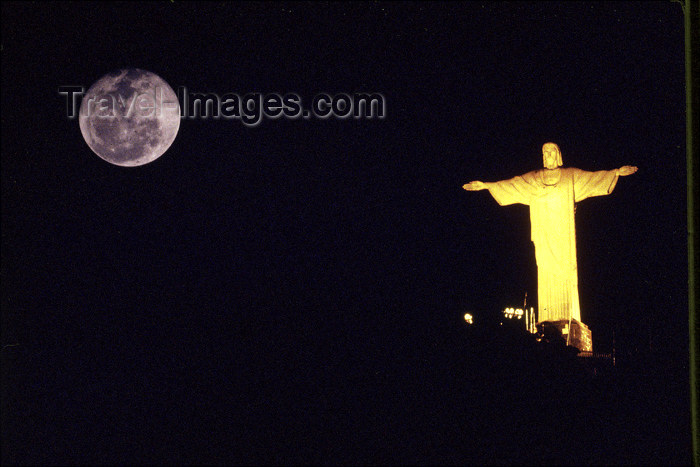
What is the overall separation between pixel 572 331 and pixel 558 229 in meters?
1.24

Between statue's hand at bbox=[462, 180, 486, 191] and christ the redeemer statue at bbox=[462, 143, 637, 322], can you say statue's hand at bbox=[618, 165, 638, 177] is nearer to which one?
christ the redeemer statue at bbox=[462, 143, 637, 322]

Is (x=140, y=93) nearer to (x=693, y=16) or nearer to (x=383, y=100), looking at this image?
(x=383, y=100)

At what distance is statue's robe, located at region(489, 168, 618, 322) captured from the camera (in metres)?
8.25

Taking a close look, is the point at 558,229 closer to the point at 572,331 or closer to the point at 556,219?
the point at 556,219

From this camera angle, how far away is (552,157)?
28.0 ft

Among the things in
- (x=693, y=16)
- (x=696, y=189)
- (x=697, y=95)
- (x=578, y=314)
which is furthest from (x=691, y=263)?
(x=578, y=314)

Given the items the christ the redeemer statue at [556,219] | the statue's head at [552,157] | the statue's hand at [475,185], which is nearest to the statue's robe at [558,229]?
the christ the redeemer statue at [556,219]

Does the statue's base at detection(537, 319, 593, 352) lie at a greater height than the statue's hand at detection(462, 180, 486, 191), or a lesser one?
lesser

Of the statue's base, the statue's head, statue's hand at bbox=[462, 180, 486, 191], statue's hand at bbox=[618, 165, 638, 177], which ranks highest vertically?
the statue's head

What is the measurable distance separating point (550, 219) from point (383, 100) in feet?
10.9

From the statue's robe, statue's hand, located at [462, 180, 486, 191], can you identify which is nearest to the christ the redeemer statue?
the statue's robe

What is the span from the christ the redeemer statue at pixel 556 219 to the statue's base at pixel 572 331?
0.15 metres

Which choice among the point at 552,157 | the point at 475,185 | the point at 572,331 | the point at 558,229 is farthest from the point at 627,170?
the point at 572,331

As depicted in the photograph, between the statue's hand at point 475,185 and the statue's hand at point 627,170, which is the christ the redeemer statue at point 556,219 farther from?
the statue's hand at point 475,185
